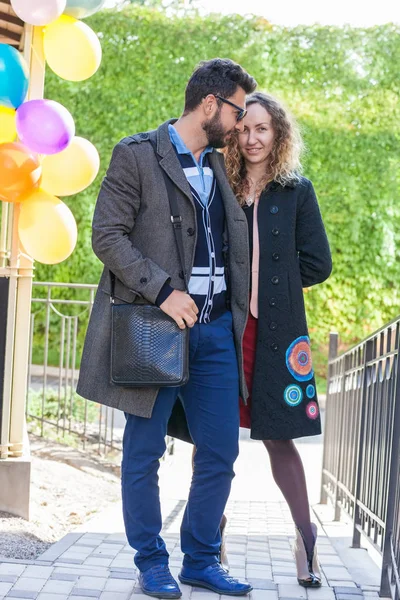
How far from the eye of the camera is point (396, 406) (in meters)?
3.07

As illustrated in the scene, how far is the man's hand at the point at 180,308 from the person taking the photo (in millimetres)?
2768

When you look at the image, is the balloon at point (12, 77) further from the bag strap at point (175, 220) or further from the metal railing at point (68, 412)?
the metal railing at point (68, 412)

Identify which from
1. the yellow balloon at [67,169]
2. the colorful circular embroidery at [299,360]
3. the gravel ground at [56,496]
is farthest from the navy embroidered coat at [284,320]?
the yellow balloon at [67,169]

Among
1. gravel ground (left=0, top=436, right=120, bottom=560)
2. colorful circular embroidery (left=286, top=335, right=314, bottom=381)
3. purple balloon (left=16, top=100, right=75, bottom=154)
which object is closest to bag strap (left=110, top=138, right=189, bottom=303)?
colorful circular embroidery (left=286, top=335, right=314, bottom=381)

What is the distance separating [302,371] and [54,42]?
2.10m

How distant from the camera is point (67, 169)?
14.0ft

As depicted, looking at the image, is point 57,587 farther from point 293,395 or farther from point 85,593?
point 293,395

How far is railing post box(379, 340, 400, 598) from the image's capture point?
302cm

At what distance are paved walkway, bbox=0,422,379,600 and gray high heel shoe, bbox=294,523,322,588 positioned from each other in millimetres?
38

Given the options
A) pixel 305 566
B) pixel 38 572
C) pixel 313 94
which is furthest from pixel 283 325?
pixel 313 94

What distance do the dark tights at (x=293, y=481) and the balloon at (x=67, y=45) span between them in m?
2.16

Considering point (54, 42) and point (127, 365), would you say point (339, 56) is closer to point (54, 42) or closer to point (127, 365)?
point (54, 42)

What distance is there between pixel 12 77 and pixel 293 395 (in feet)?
6.40

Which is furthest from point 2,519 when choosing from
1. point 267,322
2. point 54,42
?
Result: point 54,42
